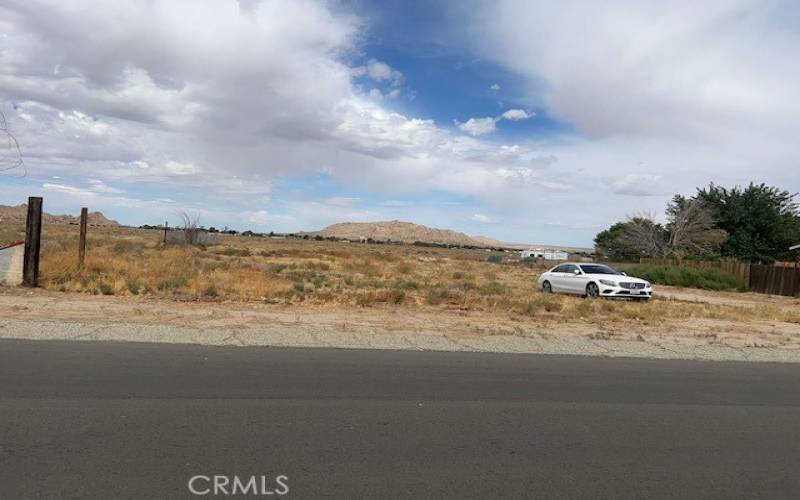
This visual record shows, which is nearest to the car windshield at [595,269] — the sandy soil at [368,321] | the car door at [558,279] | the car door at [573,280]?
the car door at [573,280]

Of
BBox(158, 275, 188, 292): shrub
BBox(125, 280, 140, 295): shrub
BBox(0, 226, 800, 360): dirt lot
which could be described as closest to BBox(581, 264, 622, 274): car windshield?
BBox(0, 226, 800, 360): dirt lot

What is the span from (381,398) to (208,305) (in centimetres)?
965

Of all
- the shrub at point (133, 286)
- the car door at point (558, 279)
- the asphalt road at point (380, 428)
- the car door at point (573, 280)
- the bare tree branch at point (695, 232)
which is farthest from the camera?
the bare tree branch at point (695, 232)

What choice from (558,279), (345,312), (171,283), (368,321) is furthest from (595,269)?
(171,283)

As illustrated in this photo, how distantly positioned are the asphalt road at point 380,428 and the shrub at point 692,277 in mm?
29232

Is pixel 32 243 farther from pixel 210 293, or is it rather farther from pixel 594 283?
pixel 594 283

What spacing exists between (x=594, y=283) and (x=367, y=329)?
13272mm

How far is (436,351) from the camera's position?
35.7 feet

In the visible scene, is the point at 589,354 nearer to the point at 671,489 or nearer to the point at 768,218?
the point at 671,489

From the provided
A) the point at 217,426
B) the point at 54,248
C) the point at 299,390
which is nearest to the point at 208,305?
the point at 299,390

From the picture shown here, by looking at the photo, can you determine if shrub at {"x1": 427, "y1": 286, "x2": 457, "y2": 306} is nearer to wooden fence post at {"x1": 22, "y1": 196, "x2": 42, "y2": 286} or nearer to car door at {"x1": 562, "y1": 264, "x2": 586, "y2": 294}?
car door at {"x1": 562, "y1": 264, "x2": 586, "y2": 294}

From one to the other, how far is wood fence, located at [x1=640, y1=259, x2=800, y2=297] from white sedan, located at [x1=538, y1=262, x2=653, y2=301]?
13.5 meters

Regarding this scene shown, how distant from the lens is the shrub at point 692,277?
36.0 meters

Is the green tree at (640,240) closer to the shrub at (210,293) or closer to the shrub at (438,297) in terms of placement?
the shrub at (438,297)
